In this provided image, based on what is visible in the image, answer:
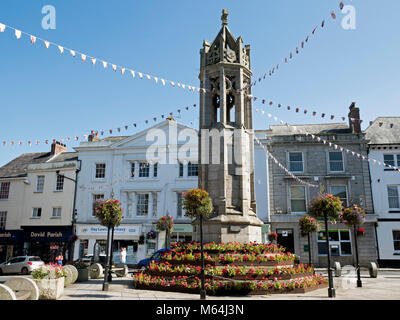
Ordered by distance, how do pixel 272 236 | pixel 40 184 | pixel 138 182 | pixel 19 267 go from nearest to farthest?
pixel 19 267 → pixel 272 236 → pixel 138 182 → pixel 40 184

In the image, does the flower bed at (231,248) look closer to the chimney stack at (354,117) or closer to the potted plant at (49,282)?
the potted plant at (49,282)

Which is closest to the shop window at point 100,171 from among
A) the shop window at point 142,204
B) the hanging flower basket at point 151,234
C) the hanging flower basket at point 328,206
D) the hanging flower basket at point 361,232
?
the shop window at point 142,204

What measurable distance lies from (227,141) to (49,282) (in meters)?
8.61

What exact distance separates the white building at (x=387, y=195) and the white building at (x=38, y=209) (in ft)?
85.9

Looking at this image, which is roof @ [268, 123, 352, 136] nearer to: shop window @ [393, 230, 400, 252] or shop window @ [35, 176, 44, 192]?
shop window @ [393, 230, 400, 252]

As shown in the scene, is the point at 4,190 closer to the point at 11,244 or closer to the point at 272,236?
the point at 11,244

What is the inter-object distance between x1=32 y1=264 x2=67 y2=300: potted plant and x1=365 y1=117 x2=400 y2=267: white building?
80.1 feet

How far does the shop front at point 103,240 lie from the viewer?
27.9 m

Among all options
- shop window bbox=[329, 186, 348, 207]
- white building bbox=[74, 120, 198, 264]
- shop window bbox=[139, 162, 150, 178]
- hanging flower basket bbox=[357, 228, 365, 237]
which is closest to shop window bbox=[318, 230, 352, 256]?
hanging flower basket bbox=[357, 228, 365, 237]

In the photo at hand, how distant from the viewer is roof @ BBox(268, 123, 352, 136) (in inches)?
1153

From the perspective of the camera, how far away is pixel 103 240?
94.2ft

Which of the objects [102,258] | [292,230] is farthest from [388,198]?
[102,258]

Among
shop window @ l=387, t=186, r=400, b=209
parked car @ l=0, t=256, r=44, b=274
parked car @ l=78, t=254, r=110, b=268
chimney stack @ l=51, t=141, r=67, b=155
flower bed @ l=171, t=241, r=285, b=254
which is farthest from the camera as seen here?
chimney stack @ l=51, t=141, r=67, b=155

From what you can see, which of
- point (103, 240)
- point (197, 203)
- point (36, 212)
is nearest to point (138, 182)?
point (103, 240)
